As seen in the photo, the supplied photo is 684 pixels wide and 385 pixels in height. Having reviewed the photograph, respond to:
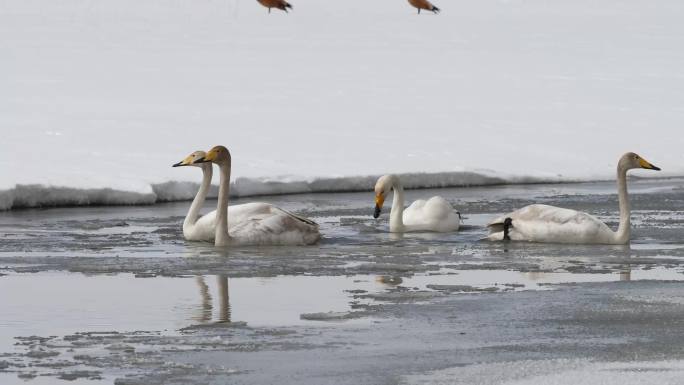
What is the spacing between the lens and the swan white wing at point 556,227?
39.8 feet

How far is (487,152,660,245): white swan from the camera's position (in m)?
12.1

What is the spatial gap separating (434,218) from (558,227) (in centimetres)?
127

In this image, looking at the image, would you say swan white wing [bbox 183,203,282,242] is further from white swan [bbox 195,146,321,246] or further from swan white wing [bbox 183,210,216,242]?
white swan [bbox 195,146,321,246]

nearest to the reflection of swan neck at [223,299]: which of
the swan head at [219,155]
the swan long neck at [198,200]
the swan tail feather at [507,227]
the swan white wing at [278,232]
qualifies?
the swan white wing at [278,232]

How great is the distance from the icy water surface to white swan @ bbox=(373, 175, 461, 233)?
0.43 ft

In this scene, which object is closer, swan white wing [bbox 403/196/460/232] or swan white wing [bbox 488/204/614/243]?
swan white wing [bbox 488/204/614/243]

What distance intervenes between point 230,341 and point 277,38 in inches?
799

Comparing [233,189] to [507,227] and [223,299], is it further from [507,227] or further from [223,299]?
[223,299]

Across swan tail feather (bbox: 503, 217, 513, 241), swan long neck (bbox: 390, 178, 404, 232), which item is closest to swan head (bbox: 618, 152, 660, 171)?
swan tail feather (bbox: 503, 217, 513, 241)

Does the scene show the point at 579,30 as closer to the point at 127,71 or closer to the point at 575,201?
the point at 127,71

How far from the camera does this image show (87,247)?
11625mm

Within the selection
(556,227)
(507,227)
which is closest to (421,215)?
(507,227)

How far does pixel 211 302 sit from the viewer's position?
8.87m

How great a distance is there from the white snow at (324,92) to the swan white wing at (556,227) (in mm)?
4254
